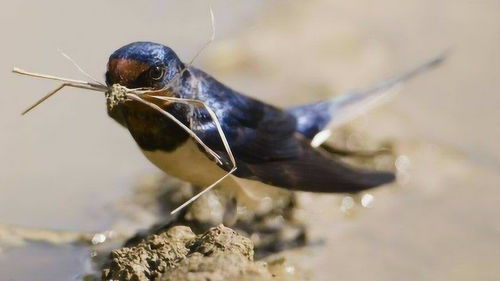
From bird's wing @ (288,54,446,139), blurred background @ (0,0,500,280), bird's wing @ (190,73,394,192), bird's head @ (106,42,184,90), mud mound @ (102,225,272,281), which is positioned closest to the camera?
mud mound @ (102,225,272,281)

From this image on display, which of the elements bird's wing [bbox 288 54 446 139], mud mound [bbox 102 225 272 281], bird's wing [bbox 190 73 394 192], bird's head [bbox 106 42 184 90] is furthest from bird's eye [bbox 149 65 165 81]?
bird's wing [bbox 288 54 446 139]

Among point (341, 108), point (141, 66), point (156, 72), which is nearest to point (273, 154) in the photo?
point (156, 72)

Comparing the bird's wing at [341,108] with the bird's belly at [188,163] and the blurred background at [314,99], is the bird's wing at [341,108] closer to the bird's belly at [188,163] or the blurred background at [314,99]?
the blurred background at [314,99]

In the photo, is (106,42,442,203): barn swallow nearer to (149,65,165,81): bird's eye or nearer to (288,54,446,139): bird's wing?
(149,65,165,81): bird's eye

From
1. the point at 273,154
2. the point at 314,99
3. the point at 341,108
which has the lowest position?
the point at 273,154

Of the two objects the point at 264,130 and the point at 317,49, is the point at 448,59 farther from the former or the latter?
the point at 264,130

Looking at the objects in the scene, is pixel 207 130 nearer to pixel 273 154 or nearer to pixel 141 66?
pixel 141 66

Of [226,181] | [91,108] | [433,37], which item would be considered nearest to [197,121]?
[226,181]

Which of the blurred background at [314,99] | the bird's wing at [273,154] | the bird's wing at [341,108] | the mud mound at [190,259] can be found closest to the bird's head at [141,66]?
the bird's wing at [273,154]
